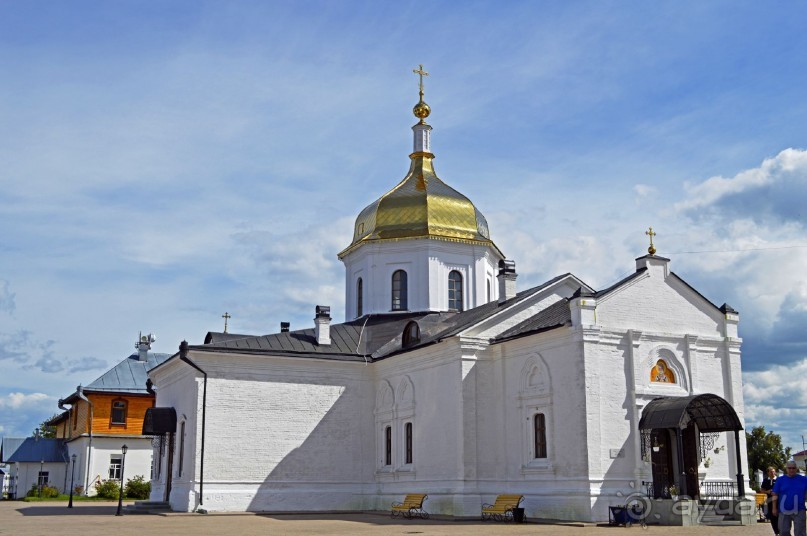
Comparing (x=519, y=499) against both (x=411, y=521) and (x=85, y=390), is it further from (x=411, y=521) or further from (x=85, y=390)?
(x=85, y=390)

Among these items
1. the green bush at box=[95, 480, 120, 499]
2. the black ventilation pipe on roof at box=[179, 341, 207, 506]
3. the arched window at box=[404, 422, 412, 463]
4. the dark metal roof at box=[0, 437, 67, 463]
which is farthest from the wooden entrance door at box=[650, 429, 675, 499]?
the dark metal roof at box=[0, 437, 67, 463]

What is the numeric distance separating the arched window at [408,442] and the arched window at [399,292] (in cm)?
554

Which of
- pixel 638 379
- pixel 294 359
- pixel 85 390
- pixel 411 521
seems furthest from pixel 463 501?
pixel 85 390

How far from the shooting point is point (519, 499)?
21312mm

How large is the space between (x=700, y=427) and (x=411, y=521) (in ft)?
24.5

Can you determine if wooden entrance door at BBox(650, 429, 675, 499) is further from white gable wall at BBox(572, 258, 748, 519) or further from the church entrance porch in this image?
white gable wall at BBox(572, 258, 748, 519)

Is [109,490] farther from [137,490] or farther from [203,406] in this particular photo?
[203,406]

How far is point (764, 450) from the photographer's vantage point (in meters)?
45.7

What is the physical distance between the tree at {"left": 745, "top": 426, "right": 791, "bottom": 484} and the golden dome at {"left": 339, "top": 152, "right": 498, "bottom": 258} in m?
23.1

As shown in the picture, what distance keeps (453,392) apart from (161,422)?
33.9 ft

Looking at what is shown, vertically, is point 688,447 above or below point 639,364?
below

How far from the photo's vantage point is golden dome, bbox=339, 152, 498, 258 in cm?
3067

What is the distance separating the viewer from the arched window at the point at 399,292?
3064 centimetres

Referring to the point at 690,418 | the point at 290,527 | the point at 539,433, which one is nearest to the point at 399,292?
the point at 539,433
